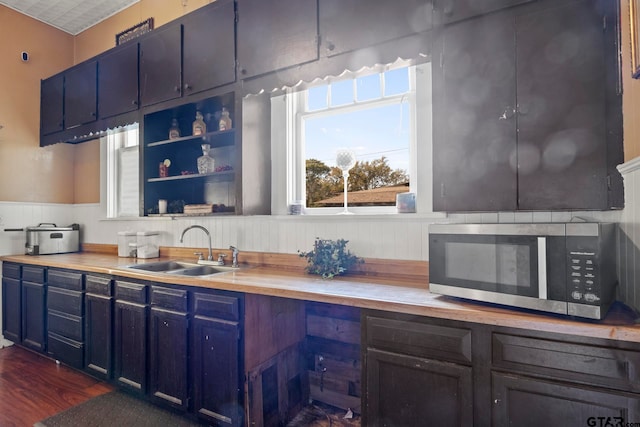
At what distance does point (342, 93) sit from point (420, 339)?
70.5 inches

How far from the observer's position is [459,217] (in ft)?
6.35

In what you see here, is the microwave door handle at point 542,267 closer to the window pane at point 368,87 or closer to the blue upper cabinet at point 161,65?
the window pane at point 368,87

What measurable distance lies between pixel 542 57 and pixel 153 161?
2.80m

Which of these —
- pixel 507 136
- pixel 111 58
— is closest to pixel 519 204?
pixel 507 136

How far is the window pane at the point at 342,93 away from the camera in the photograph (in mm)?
2469

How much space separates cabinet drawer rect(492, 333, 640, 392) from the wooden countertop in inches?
2.5

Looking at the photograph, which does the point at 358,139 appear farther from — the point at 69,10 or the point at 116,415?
the point at 69,10

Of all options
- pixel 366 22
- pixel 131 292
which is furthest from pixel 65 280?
pixel 366 22

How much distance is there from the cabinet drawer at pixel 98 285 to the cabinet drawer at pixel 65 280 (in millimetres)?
97

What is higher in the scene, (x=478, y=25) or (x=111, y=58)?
(x=111, y=58)

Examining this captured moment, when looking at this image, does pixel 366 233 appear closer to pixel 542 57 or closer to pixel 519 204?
pixel 519 204

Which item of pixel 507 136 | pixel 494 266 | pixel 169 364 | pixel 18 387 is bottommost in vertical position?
pixel 18 387

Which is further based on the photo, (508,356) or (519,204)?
(519,204)

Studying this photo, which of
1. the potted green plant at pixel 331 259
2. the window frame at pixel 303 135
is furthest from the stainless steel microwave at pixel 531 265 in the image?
the window frame at pixel 303 135
